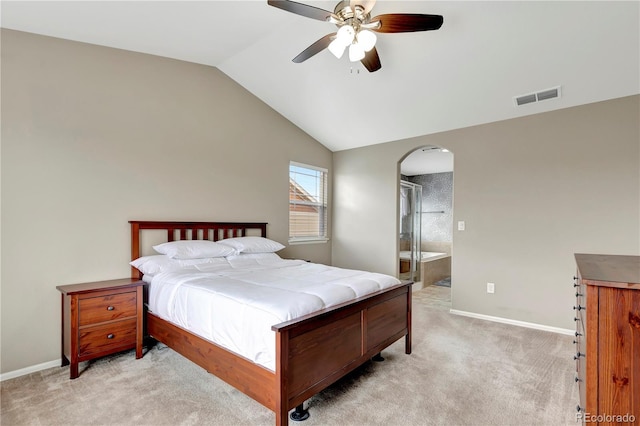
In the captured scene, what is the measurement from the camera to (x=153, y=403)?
1996mm

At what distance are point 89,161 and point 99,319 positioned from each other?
1.35 meters

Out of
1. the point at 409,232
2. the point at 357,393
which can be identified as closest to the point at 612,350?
the point at 357,393

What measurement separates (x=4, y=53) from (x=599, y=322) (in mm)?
3947

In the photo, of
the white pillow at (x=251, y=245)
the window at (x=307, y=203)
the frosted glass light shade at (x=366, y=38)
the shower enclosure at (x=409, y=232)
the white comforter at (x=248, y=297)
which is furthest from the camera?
the shower enclosure at (x=409, y=232)

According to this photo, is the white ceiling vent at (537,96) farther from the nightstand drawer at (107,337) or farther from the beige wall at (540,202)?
the nightstand drawer at (107,337)

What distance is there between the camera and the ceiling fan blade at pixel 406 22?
1.94 m

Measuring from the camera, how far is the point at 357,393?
211 cm

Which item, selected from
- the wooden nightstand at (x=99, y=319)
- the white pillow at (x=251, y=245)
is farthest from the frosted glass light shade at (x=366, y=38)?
the wooden nightstand at (x=99, y=319)

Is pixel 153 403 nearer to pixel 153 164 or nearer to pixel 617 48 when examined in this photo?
pixel 153 164

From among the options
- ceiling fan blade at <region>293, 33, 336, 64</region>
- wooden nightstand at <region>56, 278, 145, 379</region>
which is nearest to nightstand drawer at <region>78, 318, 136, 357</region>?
wooden nightstand at <region>56, 278, 145, 379</region>

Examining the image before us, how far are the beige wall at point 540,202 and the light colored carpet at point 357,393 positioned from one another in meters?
0.82

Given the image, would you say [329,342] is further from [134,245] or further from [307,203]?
[307,203]

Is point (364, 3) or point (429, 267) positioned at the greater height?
point (364, 3)

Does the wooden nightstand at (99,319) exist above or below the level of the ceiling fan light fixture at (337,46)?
below
